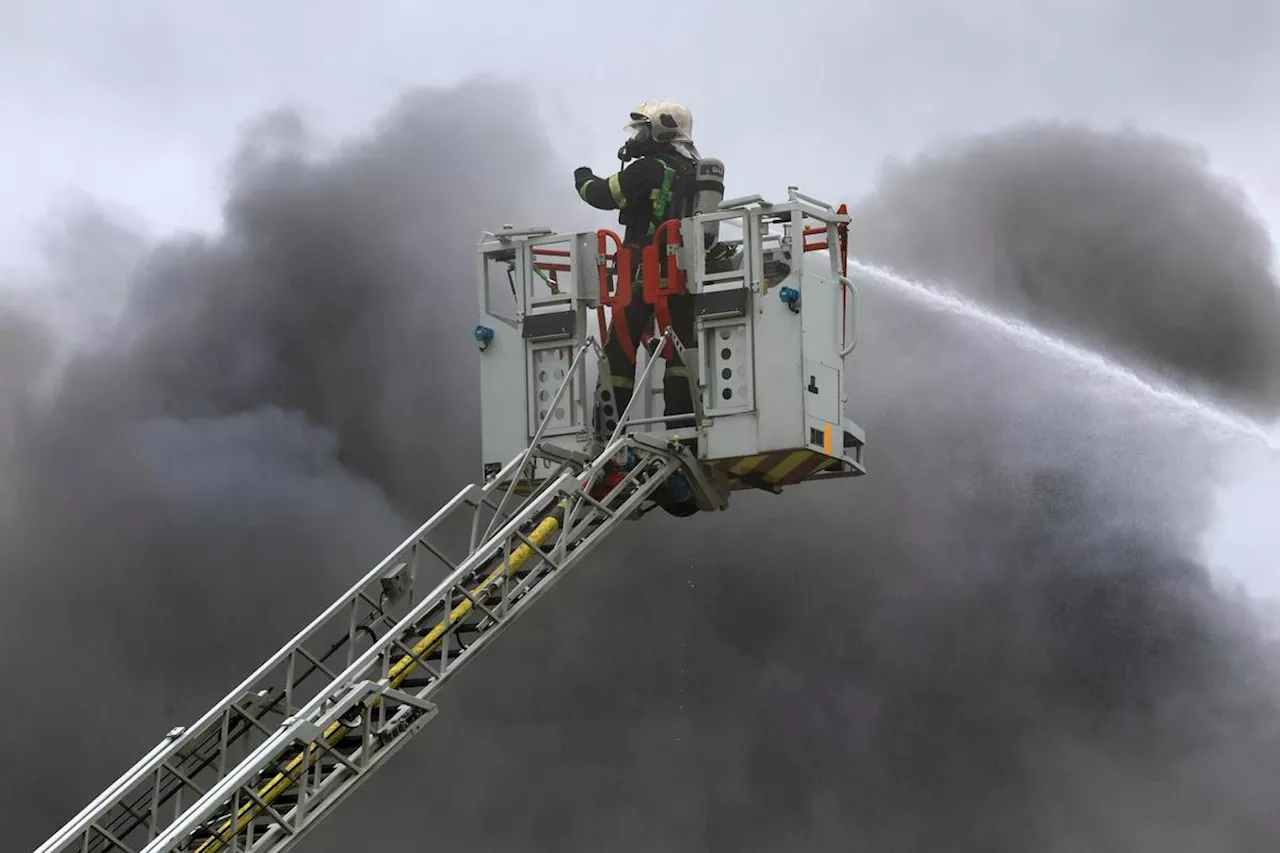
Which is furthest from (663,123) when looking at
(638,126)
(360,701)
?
(360,701)

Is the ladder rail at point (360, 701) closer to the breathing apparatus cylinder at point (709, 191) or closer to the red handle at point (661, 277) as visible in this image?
the red handle at point (661, 277)

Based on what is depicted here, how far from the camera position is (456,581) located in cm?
2994

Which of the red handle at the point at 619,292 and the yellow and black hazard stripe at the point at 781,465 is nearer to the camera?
the yellow and black hazard stripe at the point at 781,465

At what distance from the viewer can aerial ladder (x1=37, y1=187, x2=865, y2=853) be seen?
2925 centimetres

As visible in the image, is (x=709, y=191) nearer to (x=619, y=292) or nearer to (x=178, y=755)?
(x=619, y=292)

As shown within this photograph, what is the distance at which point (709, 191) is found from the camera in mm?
33250

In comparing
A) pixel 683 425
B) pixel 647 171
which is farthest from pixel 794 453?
pixel 647 171

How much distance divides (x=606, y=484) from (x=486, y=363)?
227cm

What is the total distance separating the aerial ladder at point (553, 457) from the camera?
1152 inches

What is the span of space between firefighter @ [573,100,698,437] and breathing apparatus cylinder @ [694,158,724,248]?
0.92 ft

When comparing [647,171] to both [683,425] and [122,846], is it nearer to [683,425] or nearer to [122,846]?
[683,425]

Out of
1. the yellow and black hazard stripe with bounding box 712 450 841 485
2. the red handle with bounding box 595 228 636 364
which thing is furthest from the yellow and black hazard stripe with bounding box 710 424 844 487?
the red handle with bounding box 595 228 636 364

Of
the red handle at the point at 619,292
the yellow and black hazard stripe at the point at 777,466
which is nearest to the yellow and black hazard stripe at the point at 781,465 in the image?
the yellow and black hazard stripe at the point at 777,466

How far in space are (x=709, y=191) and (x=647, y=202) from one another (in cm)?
81
